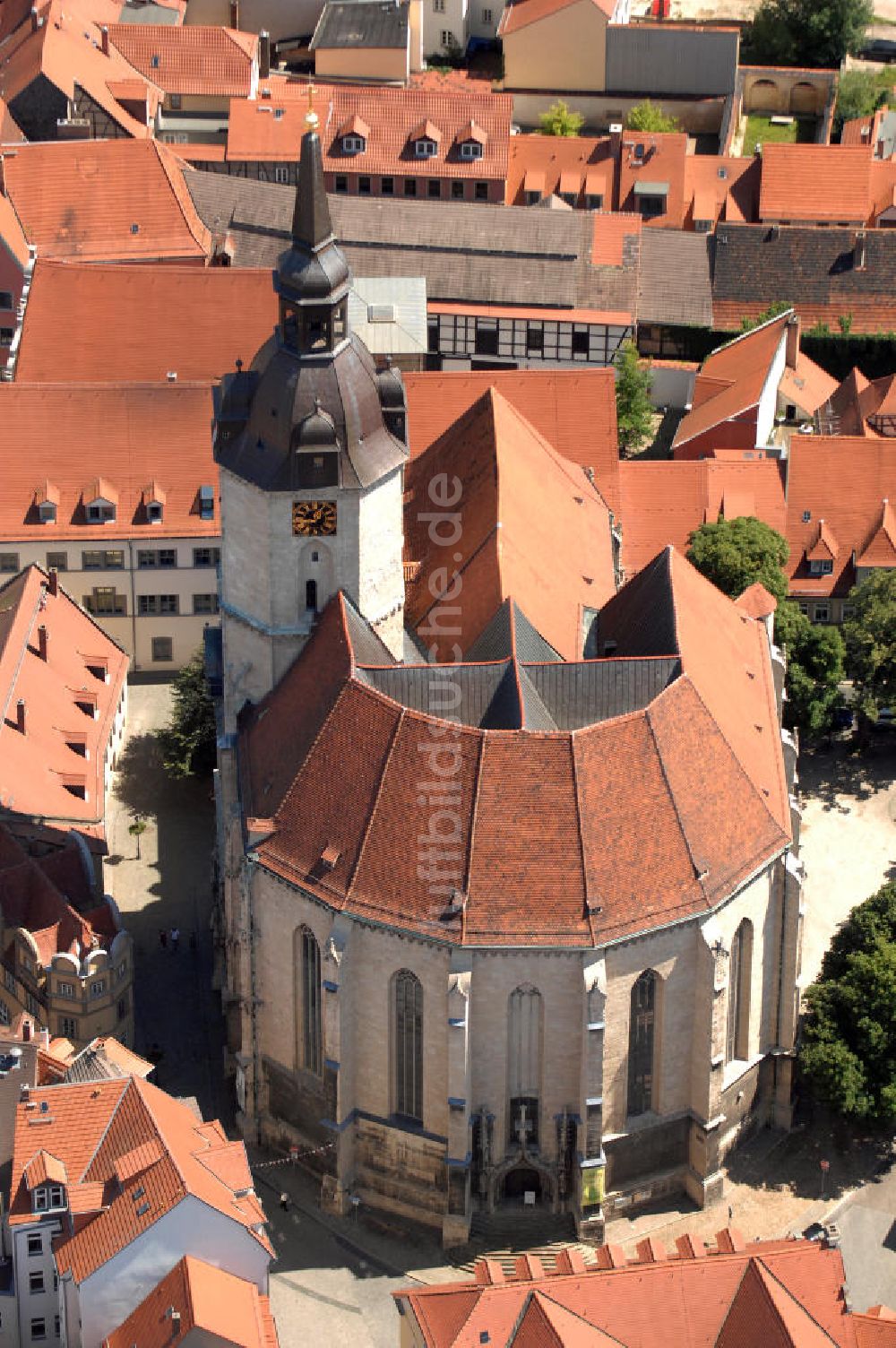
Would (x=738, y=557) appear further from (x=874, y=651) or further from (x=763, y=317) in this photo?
(x=763, y=317)

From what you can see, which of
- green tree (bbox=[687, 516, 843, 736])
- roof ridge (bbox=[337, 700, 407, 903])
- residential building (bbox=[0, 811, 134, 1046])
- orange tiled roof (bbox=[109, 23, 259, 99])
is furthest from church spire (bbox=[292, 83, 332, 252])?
orange tiled roof (bbox=[109, 23, 259, 99])

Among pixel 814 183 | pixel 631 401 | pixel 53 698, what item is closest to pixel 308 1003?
pixel 53 698

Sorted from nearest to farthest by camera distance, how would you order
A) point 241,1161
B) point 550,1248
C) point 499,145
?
point 241,1161 < point 550,1248 < point 499,145

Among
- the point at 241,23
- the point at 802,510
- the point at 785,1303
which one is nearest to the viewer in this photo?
the point at 785,1303

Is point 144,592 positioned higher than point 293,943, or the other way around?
point 144,592

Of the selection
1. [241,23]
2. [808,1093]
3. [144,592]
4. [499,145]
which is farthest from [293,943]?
[241,23]

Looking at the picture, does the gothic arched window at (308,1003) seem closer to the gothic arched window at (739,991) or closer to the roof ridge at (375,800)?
the roof ridge at (375,800)

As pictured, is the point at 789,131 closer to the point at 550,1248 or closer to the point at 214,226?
the point at 214,226
